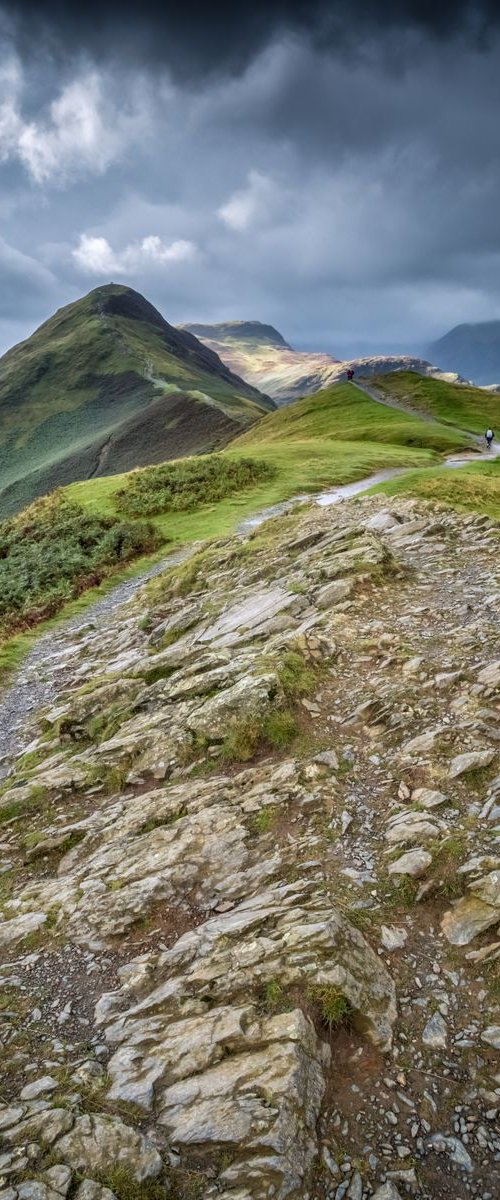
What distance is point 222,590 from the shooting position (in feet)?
82.4

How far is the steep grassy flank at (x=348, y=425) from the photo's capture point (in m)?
72.7

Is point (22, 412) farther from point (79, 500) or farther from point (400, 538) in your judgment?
point (400, 538)

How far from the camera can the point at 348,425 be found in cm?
8856

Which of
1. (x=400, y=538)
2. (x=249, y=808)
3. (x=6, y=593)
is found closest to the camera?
(x=249, y=808)

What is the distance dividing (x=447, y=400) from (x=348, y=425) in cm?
2457

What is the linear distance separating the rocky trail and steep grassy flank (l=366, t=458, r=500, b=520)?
15.1 m

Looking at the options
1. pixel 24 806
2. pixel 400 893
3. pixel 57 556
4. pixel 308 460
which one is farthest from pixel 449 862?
pixel 308 460

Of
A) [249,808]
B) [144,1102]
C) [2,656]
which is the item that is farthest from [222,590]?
[144,1102]

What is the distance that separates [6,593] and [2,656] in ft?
31.6

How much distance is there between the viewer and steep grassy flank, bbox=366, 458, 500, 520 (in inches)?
1224

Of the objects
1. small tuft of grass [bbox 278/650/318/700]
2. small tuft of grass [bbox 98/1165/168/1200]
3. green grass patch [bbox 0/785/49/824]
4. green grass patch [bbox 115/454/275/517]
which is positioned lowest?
small tuft of grass [bbox 98/1165/168/1200]

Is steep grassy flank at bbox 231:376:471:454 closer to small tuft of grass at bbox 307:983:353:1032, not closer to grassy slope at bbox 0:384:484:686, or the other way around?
grassy slope at bbox 0:384:484:686

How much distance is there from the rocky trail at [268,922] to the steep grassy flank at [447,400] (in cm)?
8019

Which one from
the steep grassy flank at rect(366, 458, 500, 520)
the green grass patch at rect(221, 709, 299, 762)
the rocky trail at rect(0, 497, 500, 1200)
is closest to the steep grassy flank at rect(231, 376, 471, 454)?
the steep grassy flank at rect(366, 458, 500, 520)
